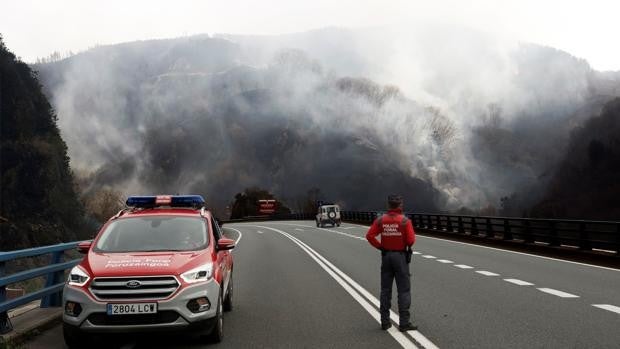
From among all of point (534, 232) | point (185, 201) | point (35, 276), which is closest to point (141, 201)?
point (185, 201)

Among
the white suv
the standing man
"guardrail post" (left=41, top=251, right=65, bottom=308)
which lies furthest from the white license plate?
the white suv

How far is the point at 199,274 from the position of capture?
7262mm

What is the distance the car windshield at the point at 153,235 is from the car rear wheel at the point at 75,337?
1.20 metres

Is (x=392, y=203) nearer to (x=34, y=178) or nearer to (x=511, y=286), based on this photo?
(x=511, y=286)

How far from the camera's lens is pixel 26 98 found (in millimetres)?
122188

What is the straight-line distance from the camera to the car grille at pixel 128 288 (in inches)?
266

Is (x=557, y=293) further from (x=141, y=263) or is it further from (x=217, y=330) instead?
(x=141, y=263)

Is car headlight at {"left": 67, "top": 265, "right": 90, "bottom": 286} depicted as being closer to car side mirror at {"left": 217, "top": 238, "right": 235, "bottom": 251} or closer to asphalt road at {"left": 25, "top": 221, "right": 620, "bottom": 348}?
asphalt road at {"left": 25, "top": 221, "right": 620, "bottom": 348}

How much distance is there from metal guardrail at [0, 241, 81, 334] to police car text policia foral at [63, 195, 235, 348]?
0.90 metres

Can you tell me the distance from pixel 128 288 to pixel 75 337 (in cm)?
77

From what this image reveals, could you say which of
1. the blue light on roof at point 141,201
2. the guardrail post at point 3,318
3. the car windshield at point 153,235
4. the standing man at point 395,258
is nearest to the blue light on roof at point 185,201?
the blue light on roof at point 141,201

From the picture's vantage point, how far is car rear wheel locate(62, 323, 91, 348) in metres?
6.74

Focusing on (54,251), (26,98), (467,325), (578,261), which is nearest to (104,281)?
(54,251)

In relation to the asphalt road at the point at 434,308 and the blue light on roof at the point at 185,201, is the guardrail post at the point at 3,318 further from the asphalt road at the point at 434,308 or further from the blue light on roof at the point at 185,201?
the blue light on roof at the point at 185,201
